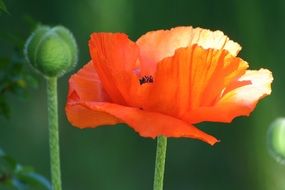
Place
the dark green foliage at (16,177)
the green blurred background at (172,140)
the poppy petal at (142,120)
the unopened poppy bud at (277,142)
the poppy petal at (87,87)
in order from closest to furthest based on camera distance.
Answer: the poppy petal at (142,120)
the poppy petal at (87,87)
the unopened poppy bud at (277,142)
the dark green foliage at (16,177)
the green blurred background at (172,140)

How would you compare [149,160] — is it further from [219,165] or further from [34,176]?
[34,176]

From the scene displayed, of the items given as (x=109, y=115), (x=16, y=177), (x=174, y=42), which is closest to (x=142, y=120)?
(x=109, y=115)

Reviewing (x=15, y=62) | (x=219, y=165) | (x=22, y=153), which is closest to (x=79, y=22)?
(x=22, y=153)

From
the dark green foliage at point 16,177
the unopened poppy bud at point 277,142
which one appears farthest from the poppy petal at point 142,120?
the dark green foliage at point 16,177

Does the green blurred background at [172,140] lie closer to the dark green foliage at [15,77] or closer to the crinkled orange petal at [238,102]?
the dark green foliage at [15,77]

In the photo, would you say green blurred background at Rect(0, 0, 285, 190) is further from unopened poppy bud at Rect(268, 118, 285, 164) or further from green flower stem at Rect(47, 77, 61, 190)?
green flower stem at Rect(47, 77, 61, 190)

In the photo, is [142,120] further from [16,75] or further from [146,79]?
[16,75]
